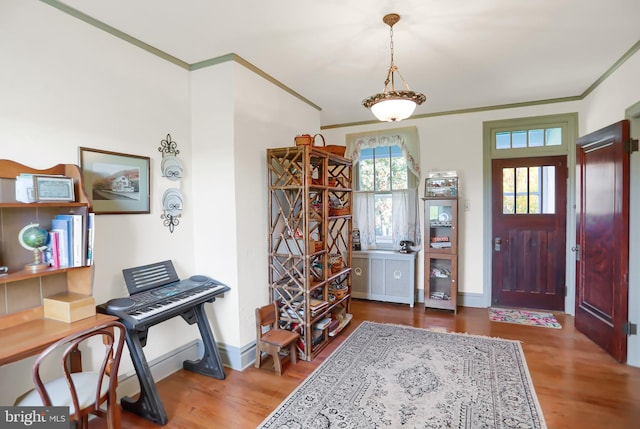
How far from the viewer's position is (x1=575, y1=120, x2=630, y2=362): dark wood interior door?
2.88m

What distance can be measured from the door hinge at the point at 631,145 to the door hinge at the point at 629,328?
1493 millimetres

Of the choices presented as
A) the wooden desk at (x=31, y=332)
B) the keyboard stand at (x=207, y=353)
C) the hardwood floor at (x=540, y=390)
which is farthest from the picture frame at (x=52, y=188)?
the hardwood floor at (x=540, y=390)

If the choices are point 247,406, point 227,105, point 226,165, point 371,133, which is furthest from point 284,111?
point 247,406

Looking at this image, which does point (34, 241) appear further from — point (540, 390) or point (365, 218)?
point (365, 218)

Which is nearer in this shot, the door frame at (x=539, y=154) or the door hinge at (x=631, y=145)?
the door hinge at (x=631, y=145)

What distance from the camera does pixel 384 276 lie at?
185 inches

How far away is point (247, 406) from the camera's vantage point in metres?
2.37

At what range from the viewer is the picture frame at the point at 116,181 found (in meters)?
2.32

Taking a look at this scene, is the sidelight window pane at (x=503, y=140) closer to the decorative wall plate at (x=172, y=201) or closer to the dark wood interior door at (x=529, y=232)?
the dark wood interior door at (x=529, y=232)

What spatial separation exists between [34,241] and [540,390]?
11.7ft

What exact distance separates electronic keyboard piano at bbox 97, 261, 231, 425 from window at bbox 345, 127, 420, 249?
2735 mm

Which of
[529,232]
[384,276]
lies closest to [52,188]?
[384,276]

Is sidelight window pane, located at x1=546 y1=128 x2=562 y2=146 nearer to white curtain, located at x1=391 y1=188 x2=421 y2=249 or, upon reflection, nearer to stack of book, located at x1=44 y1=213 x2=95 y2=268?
white curtain, located at x1=391 y1=188 x2=421 y2=249

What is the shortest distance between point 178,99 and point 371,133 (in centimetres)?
288
